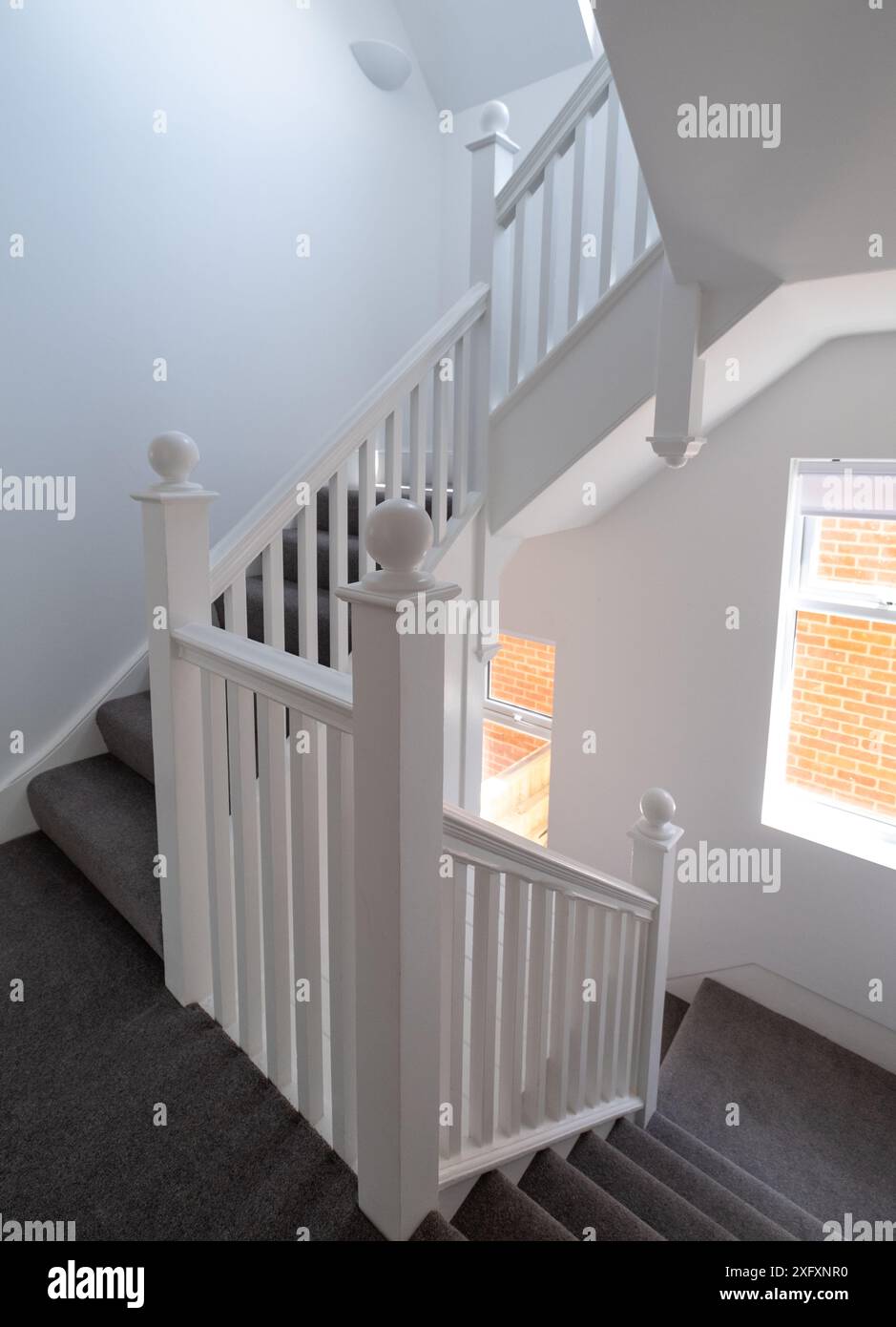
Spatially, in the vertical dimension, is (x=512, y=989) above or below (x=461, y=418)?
below

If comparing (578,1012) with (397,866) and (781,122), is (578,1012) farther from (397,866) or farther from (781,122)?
(781,122)

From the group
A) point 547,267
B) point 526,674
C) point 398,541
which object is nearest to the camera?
point 398,541

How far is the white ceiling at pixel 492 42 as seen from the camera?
3580 millimetres

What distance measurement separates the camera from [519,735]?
194 inches

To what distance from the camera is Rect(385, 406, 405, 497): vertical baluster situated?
2471mm

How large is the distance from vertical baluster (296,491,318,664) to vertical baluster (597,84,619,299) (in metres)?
1.10

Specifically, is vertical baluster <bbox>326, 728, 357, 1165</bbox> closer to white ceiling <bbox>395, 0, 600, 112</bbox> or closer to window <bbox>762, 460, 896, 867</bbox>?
window <bbox>762, 460, 896, 867</bbox>

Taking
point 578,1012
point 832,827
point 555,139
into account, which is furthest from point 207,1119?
point 832,827

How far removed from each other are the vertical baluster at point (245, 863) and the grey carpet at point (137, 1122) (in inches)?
3.7

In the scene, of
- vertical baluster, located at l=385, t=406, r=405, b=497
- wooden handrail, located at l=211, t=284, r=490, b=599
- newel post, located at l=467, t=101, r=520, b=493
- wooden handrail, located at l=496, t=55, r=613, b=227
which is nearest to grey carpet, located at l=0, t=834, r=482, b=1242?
wooden handrail, located at l=211, t=284, r=490, b=599

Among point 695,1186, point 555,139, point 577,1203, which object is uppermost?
point 555,139

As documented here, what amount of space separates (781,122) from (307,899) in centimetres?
161
